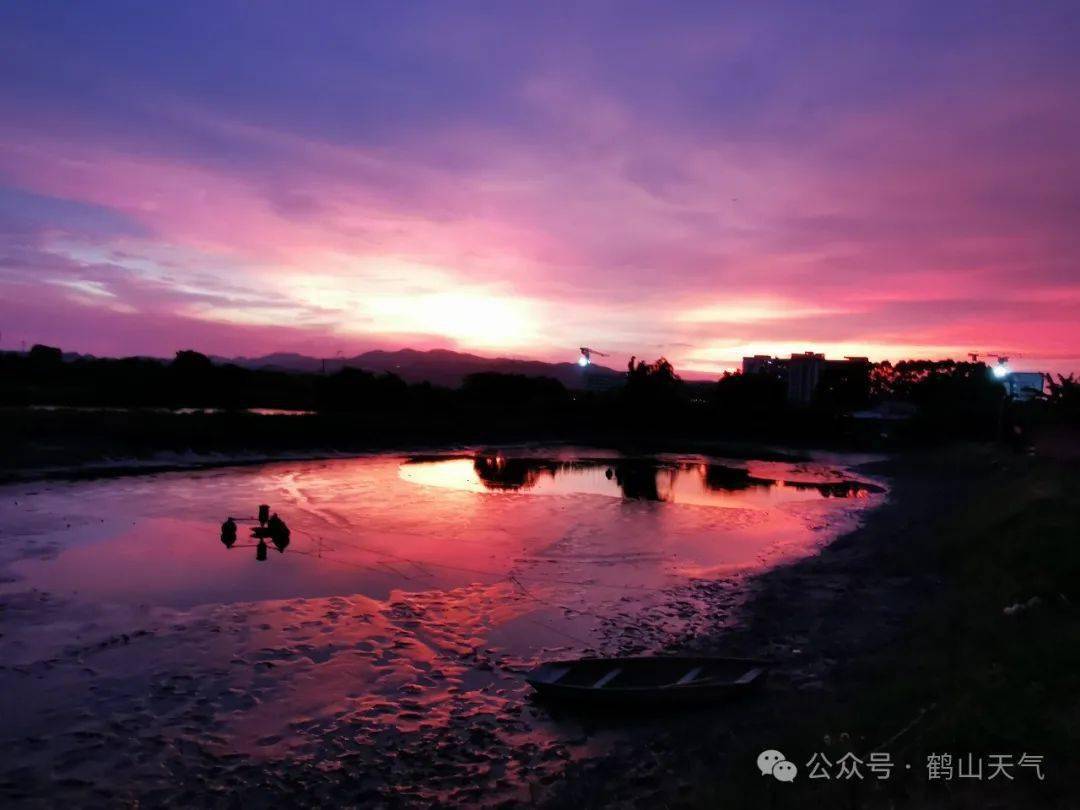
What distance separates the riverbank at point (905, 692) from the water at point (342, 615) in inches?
60.6

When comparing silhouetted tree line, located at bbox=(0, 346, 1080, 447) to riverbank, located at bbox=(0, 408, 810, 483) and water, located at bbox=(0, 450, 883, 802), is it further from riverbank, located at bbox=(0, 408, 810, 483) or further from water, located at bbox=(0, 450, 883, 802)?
water, located at bbox=(0, 450, 883, 802)

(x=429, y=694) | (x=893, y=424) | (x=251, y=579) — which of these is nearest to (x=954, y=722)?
(x=429, y=694)

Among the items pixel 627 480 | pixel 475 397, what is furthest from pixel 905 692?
pixel 475 397

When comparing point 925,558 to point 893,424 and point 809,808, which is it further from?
point 893,424

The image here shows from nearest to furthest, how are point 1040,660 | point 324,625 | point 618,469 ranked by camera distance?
point 1040,660, point 324,625, point 618,469

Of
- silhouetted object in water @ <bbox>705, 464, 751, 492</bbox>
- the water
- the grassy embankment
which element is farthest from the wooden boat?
silhouetted object in water @ <bbox>705, 464, 751, 492</bbox>

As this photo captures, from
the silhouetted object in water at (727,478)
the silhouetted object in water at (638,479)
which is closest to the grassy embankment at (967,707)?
the silhouetted object in water at (638,479)

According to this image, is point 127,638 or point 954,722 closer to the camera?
point 954,722

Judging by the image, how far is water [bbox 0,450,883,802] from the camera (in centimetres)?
1098

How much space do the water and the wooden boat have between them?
0.56 m

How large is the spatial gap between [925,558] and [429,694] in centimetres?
1578

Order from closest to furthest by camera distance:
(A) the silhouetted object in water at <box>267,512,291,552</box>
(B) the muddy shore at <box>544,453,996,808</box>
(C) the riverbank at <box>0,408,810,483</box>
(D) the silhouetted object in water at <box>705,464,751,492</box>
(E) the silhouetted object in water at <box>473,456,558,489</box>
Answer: (B) the muddy shore at <box>544,453,996,808</box> → (A) the silhouetted object in water at <box>267,512,291,552</box> → (E) the silhouetted object in water at <box>473,456,558,489</box> → (C) the riverbank at <box>0,408,810,483</box> → (D) the silhouetted object in water at <box>705,464,751,492</box>

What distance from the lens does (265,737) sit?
36.8 ft

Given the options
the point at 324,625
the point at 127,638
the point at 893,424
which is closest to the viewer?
the point at 127,638
